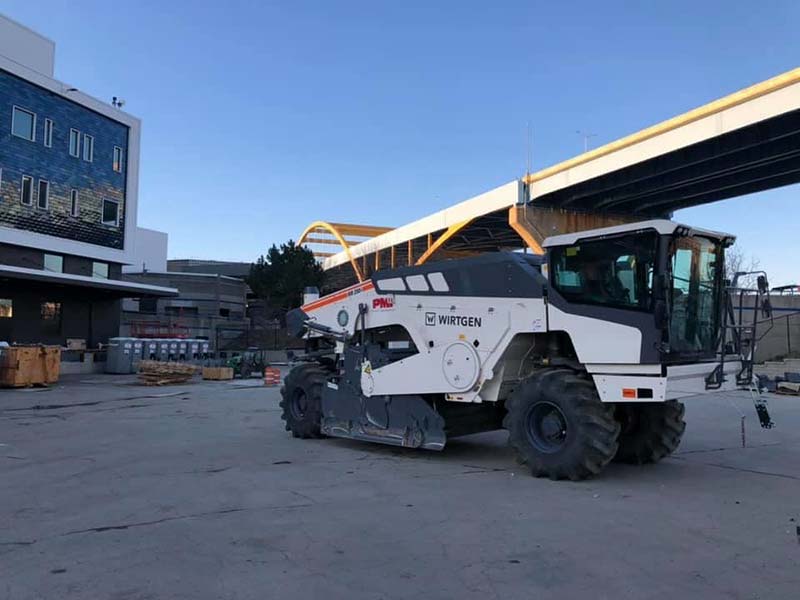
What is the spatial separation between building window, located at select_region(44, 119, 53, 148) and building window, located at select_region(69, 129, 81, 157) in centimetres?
118

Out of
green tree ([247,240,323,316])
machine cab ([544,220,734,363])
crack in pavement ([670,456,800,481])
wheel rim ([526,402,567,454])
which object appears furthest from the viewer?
green tree ([247,240,323,316])

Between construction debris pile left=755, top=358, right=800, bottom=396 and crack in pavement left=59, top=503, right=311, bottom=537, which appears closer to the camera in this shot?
crack in pavement left=59, top=503, right=311, bottom=537

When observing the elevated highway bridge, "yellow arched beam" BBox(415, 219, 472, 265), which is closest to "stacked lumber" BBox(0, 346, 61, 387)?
the elevated highway bridge

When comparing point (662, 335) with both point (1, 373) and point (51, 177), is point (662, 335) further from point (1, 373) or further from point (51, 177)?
point (51, 177)

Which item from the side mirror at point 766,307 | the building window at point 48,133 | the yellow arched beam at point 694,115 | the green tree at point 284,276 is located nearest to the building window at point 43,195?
the building window at point 48,133

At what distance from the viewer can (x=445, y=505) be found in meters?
6.93

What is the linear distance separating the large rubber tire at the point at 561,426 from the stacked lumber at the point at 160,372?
18.8 metres

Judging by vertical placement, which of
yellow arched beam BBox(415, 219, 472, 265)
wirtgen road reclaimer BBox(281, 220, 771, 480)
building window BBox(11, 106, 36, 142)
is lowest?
wirtgen road reclaimer BBox(281, 220, 771, 480)

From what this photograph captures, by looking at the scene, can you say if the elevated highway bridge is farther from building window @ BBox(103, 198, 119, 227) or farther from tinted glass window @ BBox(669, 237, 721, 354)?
building window @ BBox(103, 198, 119, 227)

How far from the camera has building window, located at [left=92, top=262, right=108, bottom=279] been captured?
34.0 m

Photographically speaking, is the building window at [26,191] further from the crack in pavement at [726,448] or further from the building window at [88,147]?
the crack in pavement at [726,448]

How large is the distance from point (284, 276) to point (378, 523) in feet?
152

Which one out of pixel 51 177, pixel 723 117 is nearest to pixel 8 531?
pixel 723 117

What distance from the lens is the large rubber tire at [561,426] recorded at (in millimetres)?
7738
